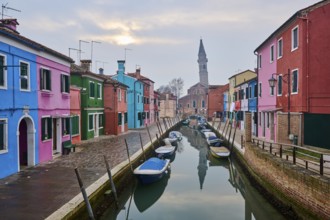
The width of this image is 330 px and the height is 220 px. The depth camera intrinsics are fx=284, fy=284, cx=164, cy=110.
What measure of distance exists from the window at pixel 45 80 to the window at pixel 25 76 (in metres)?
1.28

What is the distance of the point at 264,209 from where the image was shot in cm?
1236

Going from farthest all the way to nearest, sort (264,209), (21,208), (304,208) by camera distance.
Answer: (264,209) < (304,208) < (21,208)

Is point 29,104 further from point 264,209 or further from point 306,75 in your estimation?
point 306,75

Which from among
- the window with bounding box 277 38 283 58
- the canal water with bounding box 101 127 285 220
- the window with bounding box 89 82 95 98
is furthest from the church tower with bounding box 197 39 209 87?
the canal water with bounding box 101 127 285 220

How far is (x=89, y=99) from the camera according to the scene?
25844mm

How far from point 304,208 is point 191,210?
4871mm

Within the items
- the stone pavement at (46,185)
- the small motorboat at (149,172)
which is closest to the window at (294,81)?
the small motorboat at (149,172)

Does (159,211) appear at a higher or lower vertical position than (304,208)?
lower

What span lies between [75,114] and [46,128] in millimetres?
6549

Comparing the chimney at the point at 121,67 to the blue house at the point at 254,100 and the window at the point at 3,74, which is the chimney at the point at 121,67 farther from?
the window at the point at 3,74

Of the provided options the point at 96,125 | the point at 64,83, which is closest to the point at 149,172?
the point at 64,83

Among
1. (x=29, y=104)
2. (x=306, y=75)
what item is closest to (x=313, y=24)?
(x=306, y=75)

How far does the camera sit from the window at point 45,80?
1558 centimetres

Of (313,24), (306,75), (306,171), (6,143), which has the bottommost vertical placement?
(306,171)
